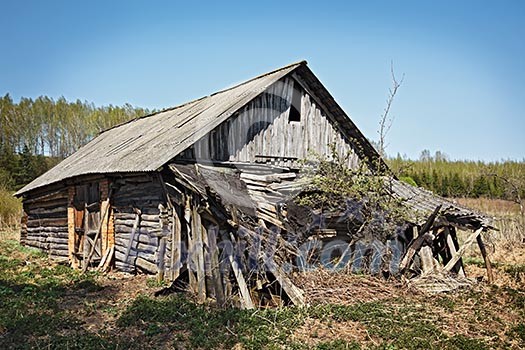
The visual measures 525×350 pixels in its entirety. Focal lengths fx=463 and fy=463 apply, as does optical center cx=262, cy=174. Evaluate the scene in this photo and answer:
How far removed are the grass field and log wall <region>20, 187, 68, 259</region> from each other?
5.23 m

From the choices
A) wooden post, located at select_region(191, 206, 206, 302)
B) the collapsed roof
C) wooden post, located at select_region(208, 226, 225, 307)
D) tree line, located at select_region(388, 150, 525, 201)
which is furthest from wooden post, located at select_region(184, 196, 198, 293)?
tree line, located at select_region(388, 150, 525, 201)

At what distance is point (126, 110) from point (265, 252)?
42070 millimetres

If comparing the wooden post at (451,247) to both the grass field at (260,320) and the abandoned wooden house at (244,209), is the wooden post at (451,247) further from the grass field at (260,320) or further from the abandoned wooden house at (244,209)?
the grass field at (260,320)

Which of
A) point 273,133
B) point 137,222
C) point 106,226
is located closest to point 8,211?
point 106,226

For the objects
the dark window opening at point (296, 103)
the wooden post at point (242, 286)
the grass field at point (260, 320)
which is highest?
the dark window opening at point (296, 103)

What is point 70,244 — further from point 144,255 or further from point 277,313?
point 277,313

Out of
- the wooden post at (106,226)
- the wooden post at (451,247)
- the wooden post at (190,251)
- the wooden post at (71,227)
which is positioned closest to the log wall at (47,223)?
the wooden post at (71,227)

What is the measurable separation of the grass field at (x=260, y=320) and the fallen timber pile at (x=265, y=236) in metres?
0.69

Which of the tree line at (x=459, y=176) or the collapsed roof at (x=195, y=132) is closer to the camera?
the collapsed roof at (x=195, y=132)

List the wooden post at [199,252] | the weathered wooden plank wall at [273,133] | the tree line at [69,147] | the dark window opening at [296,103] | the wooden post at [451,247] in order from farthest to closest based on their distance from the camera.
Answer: the tree line at [69,147] < the dark window opening at [296,103] < the wooden post at [451,247] < the weathered wooden plank wall at [273,133] < the wooden post at [199,252]

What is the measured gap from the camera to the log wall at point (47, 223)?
16.3 m

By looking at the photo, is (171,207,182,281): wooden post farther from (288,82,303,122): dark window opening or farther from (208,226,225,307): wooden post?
(288,82,303,122): dark window opening

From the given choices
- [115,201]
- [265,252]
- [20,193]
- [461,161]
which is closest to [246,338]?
[265,252]

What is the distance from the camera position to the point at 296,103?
1398cm
